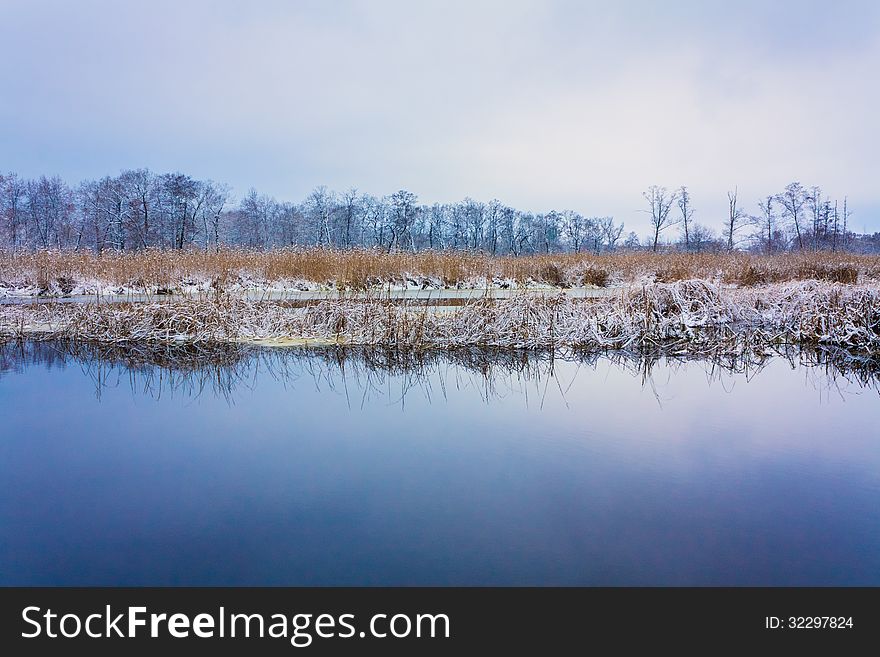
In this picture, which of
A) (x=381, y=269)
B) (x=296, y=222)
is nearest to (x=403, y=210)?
(x=296, y=222)

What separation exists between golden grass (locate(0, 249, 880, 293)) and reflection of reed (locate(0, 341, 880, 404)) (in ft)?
14.3

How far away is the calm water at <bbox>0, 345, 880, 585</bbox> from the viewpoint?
8.62 feet

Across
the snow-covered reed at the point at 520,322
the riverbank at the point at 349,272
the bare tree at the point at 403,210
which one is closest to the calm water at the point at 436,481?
the snow-covered reed at the point at 520,322

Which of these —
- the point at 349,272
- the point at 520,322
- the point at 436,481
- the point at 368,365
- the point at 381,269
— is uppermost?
the point at 381,269

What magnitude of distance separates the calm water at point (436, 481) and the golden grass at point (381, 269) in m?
7.45

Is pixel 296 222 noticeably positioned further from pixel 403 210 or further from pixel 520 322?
pixel 520 322

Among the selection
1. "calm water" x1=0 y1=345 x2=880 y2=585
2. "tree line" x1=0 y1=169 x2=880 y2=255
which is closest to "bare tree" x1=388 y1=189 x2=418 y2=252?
"tree line" x1=0 y1=169 x2=880 y2=255

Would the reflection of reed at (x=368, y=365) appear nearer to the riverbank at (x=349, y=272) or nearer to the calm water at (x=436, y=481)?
the calm water at (x=436, y=481)

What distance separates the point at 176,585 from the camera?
2.46 metres

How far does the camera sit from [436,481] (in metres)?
3.66

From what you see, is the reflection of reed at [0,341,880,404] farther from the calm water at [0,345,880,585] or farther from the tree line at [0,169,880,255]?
the tree line at [0,169,880,255]

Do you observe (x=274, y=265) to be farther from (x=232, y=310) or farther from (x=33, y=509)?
(x=33, y=509)

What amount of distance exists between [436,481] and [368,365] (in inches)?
159

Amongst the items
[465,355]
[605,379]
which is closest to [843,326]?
[605,379]
